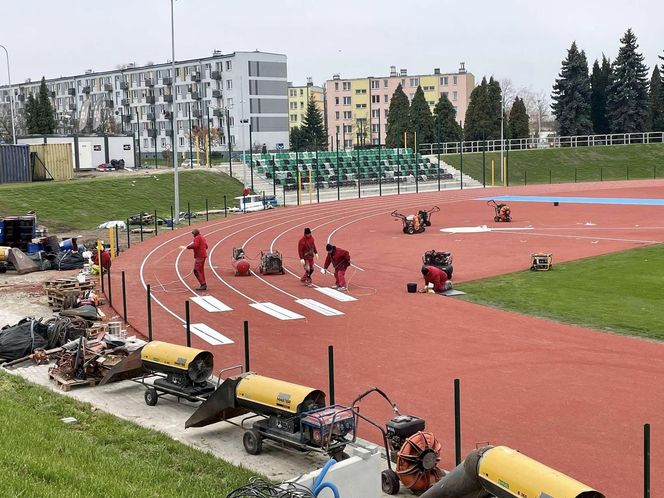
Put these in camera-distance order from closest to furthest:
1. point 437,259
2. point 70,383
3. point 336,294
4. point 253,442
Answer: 1. point 253,442
2. point 70,383
3. point 336,294
4. point 437,259

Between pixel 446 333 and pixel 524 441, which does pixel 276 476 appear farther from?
pixel 446 333

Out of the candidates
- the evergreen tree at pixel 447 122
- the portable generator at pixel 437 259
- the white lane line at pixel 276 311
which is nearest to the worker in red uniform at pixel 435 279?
the portable generator at pixel 437 259

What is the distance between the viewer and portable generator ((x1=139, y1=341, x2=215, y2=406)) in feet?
41.1

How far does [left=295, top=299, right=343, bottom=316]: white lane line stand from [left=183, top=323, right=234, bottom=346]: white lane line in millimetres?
3238

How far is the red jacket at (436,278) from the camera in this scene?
23.0 metres

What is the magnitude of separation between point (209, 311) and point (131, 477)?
1252 centimetres

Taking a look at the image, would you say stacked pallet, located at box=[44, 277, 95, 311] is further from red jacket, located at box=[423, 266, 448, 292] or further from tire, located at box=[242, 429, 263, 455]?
tire, located at box=[242, 429, 263, 455]

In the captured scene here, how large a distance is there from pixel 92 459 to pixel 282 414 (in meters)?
2.46

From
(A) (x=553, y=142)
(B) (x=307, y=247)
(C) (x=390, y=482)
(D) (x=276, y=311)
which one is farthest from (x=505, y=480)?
(A) (x=553, y=142)

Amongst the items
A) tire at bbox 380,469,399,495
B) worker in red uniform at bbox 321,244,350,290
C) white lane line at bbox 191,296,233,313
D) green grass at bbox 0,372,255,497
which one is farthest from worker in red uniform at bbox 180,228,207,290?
tire at bbox 380,469,399,495

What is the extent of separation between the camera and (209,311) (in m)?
20.9

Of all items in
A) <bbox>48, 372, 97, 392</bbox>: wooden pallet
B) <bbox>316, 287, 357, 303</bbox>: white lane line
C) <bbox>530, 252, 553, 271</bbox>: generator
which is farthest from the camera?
<bbox>530, 252, 553, 271</bbox>: generator

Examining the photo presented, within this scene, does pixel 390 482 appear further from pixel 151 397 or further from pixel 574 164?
pixel 574 164

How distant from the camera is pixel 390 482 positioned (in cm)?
946
